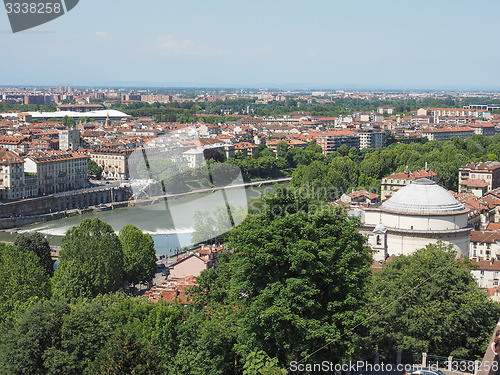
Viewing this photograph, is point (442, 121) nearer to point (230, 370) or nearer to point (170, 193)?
point (170, 193)

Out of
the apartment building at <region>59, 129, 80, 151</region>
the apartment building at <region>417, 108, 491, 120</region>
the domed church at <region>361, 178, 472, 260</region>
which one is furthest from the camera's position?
the apartment building at <region>417, 108, 491, 120</region>

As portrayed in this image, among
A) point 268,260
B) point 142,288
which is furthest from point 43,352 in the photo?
point 142,288

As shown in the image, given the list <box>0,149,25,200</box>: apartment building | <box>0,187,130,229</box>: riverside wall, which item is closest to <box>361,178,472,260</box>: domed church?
<box>0,187,130,229</box>: riverside wall

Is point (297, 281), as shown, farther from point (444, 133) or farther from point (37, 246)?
point (444, 133)

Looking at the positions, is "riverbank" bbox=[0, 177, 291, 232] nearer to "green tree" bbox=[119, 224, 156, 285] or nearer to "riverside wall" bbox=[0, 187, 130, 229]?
"riverside wall" bbox=[0, 187, 130, 229]

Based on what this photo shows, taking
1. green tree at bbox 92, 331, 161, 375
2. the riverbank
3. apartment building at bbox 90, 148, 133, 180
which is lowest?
the riverbank

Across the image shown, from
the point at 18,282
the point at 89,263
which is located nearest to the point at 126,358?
the point at 18,282

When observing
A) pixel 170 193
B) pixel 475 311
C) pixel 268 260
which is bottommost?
pixel 170 193
